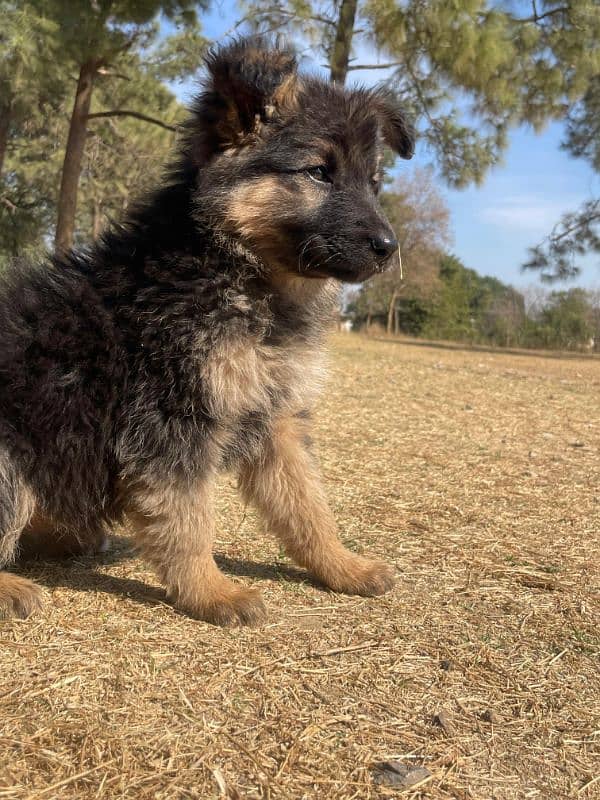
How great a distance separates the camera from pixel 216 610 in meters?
2.90

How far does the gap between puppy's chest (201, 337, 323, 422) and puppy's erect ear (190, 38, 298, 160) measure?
0.96 meters

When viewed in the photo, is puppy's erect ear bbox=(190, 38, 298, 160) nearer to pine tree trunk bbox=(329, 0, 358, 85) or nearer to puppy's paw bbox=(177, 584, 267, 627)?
puppy's paw bbox=(177, 584, 267, 627)

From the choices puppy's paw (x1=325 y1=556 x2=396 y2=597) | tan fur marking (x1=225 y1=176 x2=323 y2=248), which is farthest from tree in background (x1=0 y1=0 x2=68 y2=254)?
puppy's paw (x1=325 y1=556 x2=396 y2=597)

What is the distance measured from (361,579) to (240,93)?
2.23 m

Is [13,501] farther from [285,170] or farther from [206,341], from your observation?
[285,170]

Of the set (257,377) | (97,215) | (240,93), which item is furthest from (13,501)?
(97,215)

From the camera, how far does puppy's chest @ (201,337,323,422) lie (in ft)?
9.39

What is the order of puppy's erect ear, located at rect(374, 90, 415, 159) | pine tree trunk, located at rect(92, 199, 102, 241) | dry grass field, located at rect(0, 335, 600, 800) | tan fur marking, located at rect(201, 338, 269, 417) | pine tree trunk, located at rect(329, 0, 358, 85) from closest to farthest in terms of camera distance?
dry grass field, located at rect(0, 335, 600, 800)
tan fur marking, located at rect(201, 338, 269, 417)
puppy's erect ear, located at rect(374, 90, 415, 159)
pine tree trunk, located at rect(329, 0, 358, 85)
pine tree trunk, located at rect(92, 199, 102, 241)

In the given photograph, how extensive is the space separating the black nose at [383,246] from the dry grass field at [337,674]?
1540 millimetres

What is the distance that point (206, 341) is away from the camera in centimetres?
290

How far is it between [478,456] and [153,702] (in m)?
4.51

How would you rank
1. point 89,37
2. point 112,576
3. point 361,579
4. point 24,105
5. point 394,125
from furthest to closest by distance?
point 24,105 < point 89,37 < point 394,125 < point 112,576 < point 361,579

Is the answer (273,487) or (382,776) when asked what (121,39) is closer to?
(273,487)

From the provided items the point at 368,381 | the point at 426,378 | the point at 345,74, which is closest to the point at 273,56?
the point at 368,381
